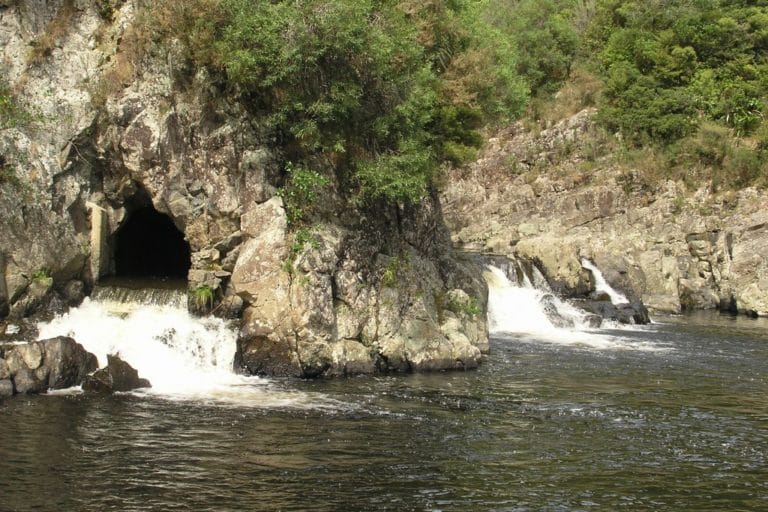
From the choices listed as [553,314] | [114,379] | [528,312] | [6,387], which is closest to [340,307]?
[114,379]

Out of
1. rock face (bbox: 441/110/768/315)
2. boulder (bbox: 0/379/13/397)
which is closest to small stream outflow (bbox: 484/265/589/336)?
rock face (bbox: 441/110/768/315)

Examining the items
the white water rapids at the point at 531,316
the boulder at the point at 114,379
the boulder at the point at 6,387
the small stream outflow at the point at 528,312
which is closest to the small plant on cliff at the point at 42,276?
the boulder at the point at 114,379

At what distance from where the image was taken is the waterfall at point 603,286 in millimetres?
36406

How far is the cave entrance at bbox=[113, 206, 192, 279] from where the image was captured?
25.5 meters

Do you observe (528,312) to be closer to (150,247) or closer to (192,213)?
(150,247)

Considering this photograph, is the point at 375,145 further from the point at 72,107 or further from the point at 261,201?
the point at 72,107

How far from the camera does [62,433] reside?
43.8 ft

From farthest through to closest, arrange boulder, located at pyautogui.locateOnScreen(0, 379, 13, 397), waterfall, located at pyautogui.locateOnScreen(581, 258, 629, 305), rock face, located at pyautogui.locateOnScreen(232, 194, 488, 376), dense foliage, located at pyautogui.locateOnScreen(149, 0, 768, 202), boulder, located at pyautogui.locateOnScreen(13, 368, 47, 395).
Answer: waterfall, located at pyautogui.locateOnScreen(581, 258, 629, 305)
dense foliage, located at pyautogui.locateOnScreen(149, 0, 768, 202)
rock face, located at pyautogui.locateOnScreen(232, 194, 488, 376)
boulder, located at pyautogui.locateOnScreen(13, 368, 47, 395)
boulder, located at pyautogui.locateOnScreen(0, 379, 13, 397)

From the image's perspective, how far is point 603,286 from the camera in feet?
124

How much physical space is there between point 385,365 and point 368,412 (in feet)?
14.9

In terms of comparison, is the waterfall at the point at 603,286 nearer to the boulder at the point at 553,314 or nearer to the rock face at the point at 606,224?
the rock face at the point at 606,224

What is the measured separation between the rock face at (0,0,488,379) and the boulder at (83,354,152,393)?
9.16ft

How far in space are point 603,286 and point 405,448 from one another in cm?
2649

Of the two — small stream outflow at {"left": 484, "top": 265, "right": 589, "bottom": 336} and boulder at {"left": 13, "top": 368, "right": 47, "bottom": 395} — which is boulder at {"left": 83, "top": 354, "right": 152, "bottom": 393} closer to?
boulder at {"left": 13, "top": 368, "right": 47, "bottom": 395}
